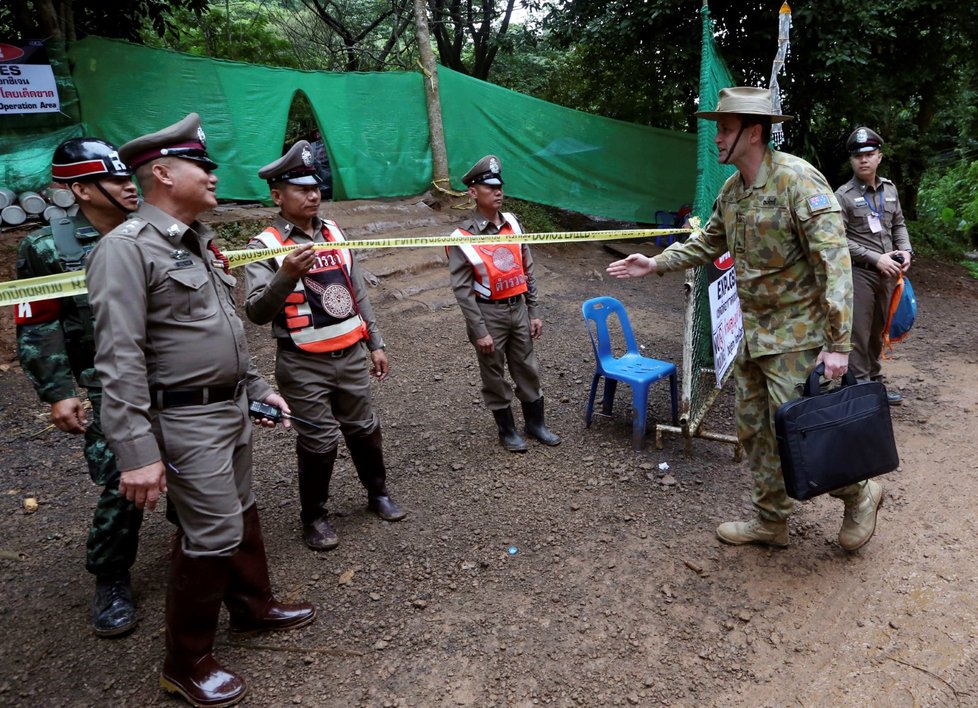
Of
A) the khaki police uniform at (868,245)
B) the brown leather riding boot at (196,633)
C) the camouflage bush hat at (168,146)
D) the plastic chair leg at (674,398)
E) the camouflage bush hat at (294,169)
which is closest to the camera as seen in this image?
the camouflage bush hat at (168,146)

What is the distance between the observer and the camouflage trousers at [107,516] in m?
2.70

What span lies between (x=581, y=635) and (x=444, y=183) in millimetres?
7875

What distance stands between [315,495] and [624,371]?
2149mm

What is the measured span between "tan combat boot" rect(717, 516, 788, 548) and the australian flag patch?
4.75 feet

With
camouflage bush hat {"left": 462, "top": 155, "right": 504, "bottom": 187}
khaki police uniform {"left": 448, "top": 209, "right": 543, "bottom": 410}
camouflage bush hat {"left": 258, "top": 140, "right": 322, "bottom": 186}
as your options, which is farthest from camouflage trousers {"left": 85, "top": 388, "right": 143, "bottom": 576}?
camouflage bush hat {"left": 462, "top": 155, "right": 504, "bottom": 187}

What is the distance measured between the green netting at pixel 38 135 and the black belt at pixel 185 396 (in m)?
6.26

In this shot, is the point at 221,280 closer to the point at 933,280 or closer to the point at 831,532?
the point at 831,532

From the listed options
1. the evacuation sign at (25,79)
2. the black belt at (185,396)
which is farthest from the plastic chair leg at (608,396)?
the evacuation sign at (25,79)

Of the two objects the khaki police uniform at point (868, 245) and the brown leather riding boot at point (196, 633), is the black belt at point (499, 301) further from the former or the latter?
the khaki police uniform at point (868, 245)

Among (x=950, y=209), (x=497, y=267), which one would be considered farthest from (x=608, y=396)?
(x=950, y=209)

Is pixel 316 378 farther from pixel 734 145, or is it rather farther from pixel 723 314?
pixel 723 314

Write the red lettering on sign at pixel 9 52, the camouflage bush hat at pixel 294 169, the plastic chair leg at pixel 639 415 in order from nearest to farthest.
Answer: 1. the camouflage bush hat at pixel 294 169
2. the plastic chair leg at pixel 639 415
3. the red lettering on sign at pixel 9 52

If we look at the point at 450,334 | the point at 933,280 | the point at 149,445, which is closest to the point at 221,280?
the point at 149,445

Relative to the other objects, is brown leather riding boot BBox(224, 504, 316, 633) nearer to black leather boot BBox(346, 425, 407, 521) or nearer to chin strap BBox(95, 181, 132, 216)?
black leather boot BBox(346, 425, 407, 521)
